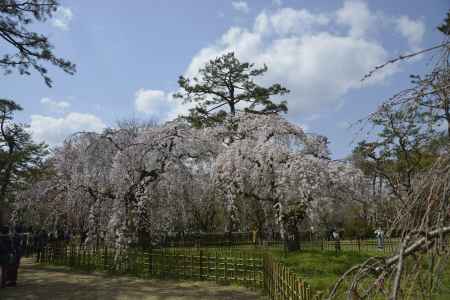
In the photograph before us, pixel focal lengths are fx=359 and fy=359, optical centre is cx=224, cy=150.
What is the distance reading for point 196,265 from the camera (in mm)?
10883

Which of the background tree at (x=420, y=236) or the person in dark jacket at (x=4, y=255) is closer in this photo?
the background tree at (x=420, y=236)

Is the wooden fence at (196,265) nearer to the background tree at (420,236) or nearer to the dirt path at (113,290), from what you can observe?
the dirt path at (113,290)

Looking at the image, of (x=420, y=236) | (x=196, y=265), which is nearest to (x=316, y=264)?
(x=196, y=265)

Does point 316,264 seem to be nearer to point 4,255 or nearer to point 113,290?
point 113,290

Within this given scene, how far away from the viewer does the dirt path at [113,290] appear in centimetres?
865

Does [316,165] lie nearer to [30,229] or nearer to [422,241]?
[422,241]

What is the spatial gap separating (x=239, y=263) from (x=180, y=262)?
88.2 inches

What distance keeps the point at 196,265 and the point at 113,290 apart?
98.6 inches

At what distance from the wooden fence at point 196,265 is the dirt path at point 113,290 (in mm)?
435

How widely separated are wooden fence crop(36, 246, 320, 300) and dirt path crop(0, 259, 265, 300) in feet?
1.43

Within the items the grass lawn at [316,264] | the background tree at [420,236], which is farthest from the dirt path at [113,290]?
the background tree at [420,236]

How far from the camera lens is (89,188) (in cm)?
1358

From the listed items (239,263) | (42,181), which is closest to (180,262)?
(239,263)

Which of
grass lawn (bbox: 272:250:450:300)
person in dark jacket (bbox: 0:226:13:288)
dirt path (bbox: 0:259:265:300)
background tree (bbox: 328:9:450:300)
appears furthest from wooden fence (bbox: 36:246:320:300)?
background tree (bbox: 328:9:450:300)
